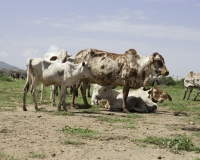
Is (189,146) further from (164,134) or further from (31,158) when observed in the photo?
(31,158)

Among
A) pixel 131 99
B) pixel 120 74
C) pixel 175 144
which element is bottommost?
pixel 175 144

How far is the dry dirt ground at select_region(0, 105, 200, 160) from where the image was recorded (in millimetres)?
6625

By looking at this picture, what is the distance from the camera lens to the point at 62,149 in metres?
6.84

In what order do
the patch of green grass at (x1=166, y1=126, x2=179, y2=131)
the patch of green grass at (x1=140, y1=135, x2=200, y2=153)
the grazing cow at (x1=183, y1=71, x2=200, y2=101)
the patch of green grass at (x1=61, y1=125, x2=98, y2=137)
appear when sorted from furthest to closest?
the grazing cow at (x1=183, y1=71, x2=200, y2=101)
the patch of green grass at (x1=166, y1=126, x2=179, y2=131)
the patch of green grass at (x1=61, y1=125, x2=98, y2=137)
the patch of green grass at (x1=140, y1=135, x2=200, y2=153)

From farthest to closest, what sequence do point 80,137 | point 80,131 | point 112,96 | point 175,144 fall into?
point 112,96, point 80,131, point 80,137, point 175,144

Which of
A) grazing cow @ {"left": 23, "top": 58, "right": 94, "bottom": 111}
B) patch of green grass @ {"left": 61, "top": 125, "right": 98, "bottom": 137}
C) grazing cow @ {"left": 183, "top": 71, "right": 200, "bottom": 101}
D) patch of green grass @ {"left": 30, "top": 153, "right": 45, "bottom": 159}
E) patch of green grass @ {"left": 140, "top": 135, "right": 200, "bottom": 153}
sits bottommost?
patch of green grass @ {"left": 30, "top": 153, "right": 45, "bottom": 159}

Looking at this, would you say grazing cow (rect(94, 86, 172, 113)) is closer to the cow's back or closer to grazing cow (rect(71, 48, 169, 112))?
grazing cow (rect(71, 48, 169, 112))

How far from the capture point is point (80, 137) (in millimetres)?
7977

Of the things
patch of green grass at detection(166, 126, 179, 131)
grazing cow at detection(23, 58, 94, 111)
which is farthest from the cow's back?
patch of green grass at detection(166, 126, 179, 131)

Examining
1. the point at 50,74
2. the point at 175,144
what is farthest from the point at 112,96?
the point at 175,144

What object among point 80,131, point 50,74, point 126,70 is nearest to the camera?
point 80,131

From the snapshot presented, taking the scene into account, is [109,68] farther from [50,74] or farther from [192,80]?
[192,80]

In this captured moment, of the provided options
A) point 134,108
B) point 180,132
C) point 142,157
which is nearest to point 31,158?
point 142,157

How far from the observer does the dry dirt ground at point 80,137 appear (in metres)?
6.62
